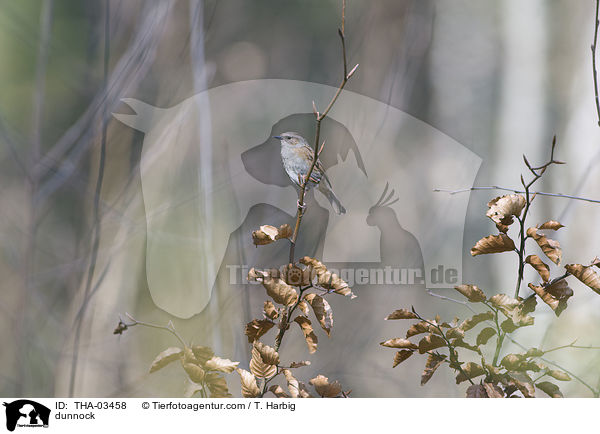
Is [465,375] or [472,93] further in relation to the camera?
[472,93]

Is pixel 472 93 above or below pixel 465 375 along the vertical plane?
above

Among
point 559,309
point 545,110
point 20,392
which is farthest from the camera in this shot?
point 545,110

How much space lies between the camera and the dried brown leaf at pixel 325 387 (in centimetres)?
67

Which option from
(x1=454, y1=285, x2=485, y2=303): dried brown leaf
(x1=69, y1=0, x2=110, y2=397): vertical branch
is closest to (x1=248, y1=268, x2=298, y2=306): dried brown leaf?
(x1=454, y1=285, x2=485, y2=303): dried brown leaf

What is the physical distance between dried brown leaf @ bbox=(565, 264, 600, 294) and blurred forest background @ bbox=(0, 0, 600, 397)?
0.46 m

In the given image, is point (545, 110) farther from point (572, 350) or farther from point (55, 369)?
point (55, 369)

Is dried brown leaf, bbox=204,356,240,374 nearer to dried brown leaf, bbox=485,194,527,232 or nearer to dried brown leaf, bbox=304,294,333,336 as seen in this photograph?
dried brown leaf, bbox=304,294,333,336

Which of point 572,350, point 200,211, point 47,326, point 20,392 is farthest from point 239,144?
point 572,350

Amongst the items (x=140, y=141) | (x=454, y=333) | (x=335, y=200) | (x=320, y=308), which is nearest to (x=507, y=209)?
(x=454, y=333)

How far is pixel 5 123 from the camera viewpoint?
1040 millimetres

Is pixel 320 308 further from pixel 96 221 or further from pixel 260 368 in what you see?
pixel 96 221

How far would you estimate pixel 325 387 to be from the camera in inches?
26.6

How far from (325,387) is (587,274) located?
0.38 meters

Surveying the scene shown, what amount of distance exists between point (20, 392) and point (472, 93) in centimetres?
120
